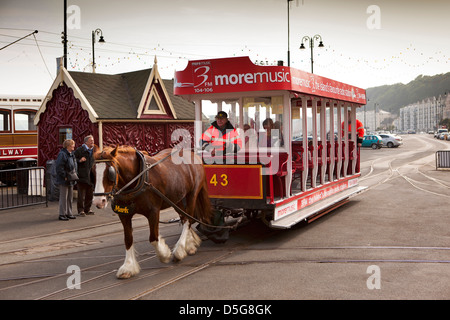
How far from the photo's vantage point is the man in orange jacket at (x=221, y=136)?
8594 mm

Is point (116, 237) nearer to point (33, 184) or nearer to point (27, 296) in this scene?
point (27, 296)

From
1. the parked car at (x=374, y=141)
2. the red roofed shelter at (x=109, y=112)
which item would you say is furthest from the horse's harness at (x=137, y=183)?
the parked car at (x=374, y=141)

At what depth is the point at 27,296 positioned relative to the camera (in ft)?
18.5

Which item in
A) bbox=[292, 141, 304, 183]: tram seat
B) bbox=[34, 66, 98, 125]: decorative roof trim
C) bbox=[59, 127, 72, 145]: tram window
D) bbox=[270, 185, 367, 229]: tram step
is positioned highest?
bbox=[34, 66, 98, 125]: decorative roof trim

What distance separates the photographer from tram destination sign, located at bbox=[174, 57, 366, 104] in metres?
8.16

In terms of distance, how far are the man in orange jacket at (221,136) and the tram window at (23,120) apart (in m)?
14.8

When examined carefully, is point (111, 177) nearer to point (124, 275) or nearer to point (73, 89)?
point (124, 275)

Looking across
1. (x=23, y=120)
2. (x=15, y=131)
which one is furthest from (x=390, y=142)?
(x=15, y=131)

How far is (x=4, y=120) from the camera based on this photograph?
20422 millimetres

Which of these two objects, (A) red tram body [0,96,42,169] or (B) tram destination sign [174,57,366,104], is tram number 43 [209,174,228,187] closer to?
(B) tram destination sign [174,57,366,104]

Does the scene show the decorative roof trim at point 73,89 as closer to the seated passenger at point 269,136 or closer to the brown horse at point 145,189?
the seated passenger at point 269,136

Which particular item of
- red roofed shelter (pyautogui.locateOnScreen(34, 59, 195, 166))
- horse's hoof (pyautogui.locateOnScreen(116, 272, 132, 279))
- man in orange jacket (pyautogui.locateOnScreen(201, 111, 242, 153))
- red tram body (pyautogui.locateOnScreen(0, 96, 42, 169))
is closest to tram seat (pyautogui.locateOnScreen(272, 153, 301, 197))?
man in orange jacket (pyautogui.locateOnScreen(201, 111, 242, 153))

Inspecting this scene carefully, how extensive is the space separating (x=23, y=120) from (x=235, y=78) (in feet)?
51.3
